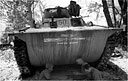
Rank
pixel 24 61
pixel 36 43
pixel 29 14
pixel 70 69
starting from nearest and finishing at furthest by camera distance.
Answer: pixel 36 43, pixel 24 61, pixel 70 69, pixel 29 14

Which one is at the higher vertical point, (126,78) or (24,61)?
(24,61)

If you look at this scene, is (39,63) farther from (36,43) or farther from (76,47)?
(76,47)

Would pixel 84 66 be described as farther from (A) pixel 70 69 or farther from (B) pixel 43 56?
(B) pixel 43 56

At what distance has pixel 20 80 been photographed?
379 cm

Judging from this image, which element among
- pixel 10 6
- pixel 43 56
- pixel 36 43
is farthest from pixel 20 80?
pixel 10 6

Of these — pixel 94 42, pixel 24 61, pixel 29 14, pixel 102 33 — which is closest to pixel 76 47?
pixel 94 42

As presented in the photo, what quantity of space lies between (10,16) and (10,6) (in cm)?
102

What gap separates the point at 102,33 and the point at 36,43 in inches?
67.7

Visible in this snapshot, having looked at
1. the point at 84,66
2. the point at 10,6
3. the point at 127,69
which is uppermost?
the point at 10,6

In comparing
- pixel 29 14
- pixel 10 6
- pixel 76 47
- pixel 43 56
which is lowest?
Answer: pixel 43 56

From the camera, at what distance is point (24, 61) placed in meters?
3.75

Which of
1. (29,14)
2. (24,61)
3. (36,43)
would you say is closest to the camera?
(36,43)

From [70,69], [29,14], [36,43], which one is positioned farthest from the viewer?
[29,14]

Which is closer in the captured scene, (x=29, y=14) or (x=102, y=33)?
(x=102, y=33)
